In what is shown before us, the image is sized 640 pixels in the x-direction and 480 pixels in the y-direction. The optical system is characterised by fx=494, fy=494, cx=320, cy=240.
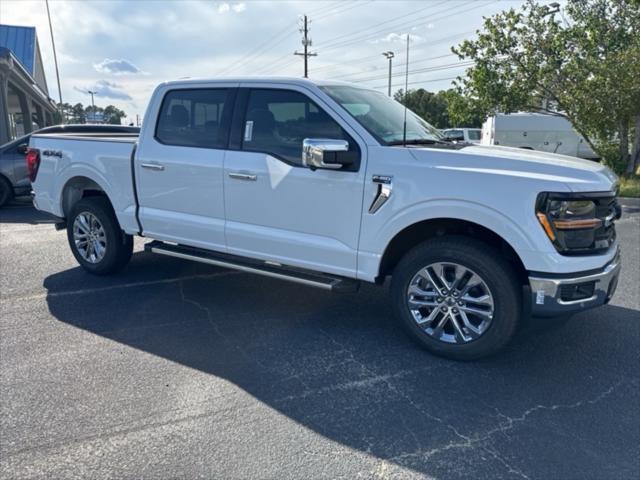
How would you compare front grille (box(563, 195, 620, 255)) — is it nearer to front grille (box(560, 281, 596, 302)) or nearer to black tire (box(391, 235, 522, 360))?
front grille (box(560, 281, 596, 302))

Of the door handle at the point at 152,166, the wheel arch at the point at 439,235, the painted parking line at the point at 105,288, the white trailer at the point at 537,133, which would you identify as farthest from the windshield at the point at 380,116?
the white trailer at the point at 537,133

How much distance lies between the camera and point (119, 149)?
512cm

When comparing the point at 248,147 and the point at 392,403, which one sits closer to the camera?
the point at 392,403

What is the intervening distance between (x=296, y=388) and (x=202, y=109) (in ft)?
9.13

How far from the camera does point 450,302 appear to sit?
143 inches

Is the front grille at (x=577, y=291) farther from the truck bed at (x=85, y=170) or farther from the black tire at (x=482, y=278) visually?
the truck bed at (x=85, y=170)

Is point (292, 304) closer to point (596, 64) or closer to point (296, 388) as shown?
point (296, 388)

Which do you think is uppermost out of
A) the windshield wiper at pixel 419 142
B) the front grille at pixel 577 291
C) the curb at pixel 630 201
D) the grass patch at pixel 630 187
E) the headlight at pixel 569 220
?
the windshield wiper at pixel 419 142

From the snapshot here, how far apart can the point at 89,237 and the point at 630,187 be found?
1251 centimetres

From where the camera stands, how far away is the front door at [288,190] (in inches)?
152

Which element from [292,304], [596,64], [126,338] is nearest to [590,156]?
[596,64]

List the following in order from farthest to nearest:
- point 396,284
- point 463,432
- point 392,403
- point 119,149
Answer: point 119,149 → point 396,284 → point 392,403 → point 463,432

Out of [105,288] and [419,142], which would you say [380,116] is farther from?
[105,288]

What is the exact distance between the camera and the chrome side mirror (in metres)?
3.59
